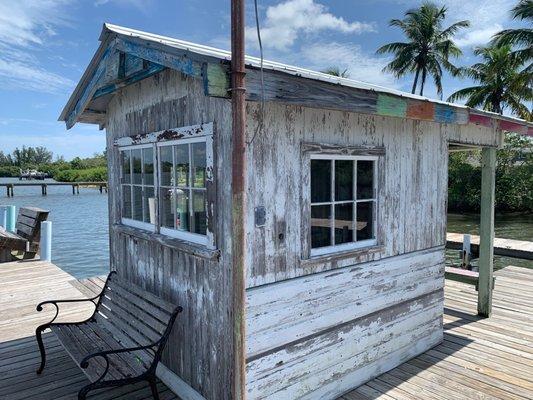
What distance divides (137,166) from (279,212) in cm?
174

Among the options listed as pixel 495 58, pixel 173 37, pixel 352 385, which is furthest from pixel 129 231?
pixel 495 58

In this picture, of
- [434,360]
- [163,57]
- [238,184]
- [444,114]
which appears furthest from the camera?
[434,360]

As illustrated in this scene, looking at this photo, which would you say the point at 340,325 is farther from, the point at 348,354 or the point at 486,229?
the point at 486,229

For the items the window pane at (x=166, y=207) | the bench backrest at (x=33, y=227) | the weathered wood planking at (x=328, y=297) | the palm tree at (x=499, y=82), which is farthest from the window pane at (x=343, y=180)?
the palm tree at (x=499, y=82)

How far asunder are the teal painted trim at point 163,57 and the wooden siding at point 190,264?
0.31 metres

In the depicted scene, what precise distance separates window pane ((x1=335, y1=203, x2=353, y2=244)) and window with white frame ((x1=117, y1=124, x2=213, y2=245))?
1.08m

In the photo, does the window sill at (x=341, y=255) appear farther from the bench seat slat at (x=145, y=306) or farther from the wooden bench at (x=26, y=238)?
the wooden bench at (x=26, y=238)

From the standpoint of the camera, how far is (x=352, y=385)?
3.41 metres

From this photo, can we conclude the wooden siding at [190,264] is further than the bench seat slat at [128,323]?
No

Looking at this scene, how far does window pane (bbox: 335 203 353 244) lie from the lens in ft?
10.4

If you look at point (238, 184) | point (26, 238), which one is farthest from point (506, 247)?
point (26, 238)

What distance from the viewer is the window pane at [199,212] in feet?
9.68

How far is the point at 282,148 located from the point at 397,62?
86.9 ft

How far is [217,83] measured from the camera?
210 cm
